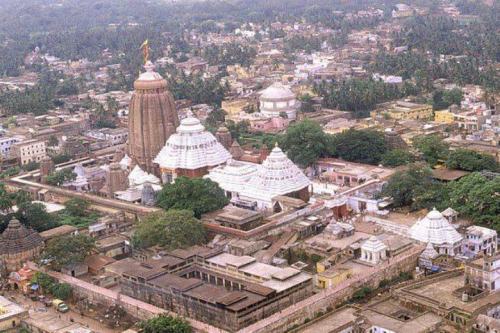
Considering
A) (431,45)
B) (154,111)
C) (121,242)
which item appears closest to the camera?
(121,242)

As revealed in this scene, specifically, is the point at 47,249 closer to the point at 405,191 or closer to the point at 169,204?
the point at 169,204

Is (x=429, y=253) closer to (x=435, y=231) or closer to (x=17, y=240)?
(x=435, y=231)

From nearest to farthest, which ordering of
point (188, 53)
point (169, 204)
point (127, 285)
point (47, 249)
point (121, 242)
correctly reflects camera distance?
point (127, 285) < point (47, 249) < point (121, 242) < point (169, 204) < point (188, 53)

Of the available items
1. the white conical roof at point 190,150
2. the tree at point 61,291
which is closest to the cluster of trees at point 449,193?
the white conical roof at point 190,150

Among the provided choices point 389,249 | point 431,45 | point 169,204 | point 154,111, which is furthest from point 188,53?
point 389,249

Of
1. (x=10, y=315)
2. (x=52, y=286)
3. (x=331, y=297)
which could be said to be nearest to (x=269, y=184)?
(x=331, y=297)

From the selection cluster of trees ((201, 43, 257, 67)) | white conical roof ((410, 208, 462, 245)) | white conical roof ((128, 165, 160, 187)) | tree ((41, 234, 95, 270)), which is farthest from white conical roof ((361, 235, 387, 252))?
cluster of trees ((201, 43, 257, 67))
